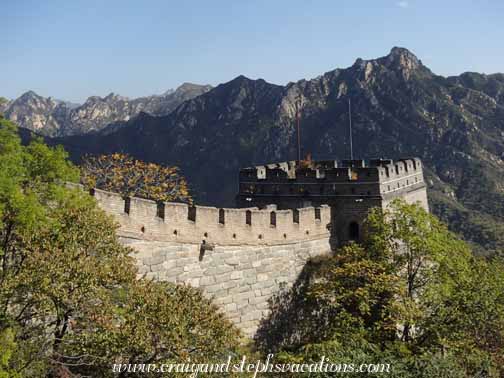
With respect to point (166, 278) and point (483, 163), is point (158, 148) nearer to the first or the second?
point (483, 163)

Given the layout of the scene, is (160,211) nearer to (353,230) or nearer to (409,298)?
(409,298)

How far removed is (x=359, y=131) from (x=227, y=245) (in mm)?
66457

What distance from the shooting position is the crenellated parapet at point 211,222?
13.3 metres

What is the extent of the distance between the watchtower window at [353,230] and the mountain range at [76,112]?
102712 mm

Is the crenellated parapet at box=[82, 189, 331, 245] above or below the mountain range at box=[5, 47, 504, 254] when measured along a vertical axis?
below

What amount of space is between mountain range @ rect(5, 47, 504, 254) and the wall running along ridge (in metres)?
37.1

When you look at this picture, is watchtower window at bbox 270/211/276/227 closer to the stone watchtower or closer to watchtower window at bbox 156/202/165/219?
the stone watchtower

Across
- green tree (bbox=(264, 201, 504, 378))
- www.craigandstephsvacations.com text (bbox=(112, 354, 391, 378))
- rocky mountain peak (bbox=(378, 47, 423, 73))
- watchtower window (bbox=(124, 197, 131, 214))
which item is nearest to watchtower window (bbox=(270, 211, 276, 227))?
green tree (bbox=(264, 201, 504, 378))

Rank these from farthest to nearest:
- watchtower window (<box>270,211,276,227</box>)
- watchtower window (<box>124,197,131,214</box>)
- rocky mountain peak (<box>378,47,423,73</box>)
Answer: rocky mountain peak (<box>378,47,423,73</box>) < watchtower window (<box>270,211,276,227</box>) < watchtower window (<box>124,197,131,214</box>)

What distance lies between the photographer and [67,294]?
8219 mm

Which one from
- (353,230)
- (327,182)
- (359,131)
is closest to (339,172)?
(327,182)

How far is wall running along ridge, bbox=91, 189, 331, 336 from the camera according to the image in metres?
13.6

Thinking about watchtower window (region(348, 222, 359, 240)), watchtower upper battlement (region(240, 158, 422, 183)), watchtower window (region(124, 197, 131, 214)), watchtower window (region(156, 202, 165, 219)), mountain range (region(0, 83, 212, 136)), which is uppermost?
mountain range (region(0, 83, 212, 136))

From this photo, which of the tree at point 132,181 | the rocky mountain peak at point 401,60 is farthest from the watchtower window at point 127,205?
the rocky mountain peak at point 401,60
